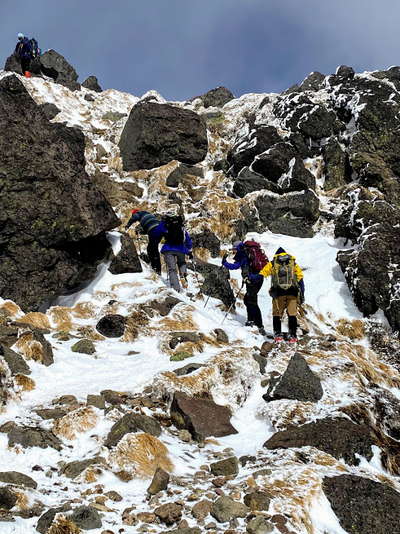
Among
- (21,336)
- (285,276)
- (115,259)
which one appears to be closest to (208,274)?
(115,259)

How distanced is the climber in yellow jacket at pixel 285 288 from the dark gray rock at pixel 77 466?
779 cm

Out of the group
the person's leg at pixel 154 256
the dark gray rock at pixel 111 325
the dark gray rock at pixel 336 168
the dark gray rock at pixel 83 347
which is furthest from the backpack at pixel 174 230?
the dark gray rock at pixel 336 168

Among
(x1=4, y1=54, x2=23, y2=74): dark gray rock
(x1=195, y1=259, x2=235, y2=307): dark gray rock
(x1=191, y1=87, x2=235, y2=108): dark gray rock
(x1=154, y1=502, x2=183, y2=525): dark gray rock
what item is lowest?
(x1=154, y1=502, x2=183, y2=525): dark gray rock

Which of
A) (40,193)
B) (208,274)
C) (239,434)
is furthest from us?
(208,274)

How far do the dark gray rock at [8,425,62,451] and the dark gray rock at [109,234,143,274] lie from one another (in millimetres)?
10177

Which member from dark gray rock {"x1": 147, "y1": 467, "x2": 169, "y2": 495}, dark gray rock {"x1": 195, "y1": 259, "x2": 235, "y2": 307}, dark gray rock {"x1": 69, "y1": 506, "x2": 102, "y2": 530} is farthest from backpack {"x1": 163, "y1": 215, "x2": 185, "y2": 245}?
dark gray rock {"x1": 69, "y1": 506, "x2": 102, "y2": 530}

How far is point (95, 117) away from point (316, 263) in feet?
79.5

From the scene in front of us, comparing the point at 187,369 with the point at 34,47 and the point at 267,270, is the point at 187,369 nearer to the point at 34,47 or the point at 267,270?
the point at 267,270

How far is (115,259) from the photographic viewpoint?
16.4 meters

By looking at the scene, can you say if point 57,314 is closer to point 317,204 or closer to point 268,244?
point 268,244

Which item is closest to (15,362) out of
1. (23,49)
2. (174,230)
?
(174,230)

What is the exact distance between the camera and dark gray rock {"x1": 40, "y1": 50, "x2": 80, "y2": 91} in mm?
44156

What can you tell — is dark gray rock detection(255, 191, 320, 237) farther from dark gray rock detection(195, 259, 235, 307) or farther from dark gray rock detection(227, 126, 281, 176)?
dark gray rock detection(195, 259, 235, 307)

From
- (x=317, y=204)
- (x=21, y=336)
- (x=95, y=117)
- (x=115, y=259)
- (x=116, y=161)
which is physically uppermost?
(x=95, y=117)
